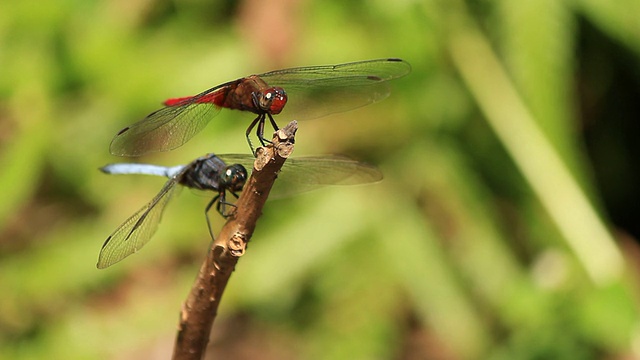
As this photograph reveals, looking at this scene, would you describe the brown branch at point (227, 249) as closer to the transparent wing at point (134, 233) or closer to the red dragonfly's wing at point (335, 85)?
the transparent wing at point (134, 233)

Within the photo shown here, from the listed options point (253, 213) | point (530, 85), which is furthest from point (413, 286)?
point (253, 213)

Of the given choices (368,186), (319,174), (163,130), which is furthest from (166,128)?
(368,186)

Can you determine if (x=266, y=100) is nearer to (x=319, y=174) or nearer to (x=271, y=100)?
(x=271, y=100)

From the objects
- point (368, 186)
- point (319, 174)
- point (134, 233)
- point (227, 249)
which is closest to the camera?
point (227, 249)

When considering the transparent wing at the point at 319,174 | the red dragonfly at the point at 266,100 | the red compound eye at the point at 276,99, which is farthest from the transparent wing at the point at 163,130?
the transparent wing at the point at 319,174

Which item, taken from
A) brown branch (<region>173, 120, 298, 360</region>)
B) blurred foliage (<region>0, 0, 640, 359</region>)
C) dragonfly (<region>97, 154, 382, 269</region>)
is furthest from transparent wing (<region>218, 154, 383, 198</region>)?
blurred foliage (<region>0, 0, 640, 359</region>)

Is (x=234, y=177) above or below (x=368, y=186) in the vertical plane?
above

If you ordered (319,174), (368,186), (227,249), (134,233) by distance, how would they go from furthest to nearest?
(368,186)
(319,174)
(134,233)
(227,249)
